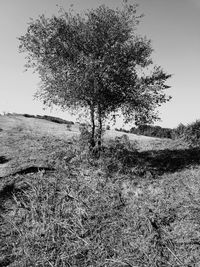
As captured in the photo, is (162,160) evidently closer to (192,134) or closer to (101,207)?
(192,134)

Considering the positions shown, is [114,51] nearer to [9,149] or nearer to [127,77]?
[127,77]

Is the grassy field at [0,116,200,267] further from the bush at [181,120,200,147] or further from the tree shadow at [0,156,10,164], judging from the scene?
the bush at [181,120,200,147]

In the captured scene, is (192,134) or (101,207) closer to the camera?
(101,207)

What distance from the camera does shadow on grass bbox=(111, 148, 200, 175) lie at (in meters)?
16.7

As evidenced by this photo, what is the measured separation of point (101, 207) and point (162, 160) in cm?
830

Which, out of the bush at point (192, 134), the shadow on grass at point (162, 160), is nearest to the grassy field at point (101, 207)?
the shadow on grass at point (162, 160)

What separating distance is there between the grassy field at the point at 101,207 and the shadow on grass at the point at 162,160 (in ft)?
0.21

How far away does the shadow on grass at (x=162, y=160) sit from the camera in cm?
1666

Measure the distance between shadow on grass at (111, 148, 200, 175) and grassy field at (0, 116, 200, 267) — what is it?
6cm

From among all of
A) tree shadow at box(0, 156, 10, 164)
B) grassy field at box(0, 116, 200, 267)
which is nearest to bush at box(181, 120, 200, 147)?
grassy field at box(0, 116, 200, 267)

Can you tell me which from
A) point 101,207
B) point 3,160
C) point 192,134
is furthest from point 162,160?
point 3,160

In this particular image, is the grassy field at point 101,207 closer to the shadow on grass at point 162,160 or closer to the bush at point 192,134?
the shadow on grass at point 162,160

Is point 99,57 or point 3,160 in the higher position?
point 99,57

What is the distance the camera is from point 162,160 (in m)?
18.4
